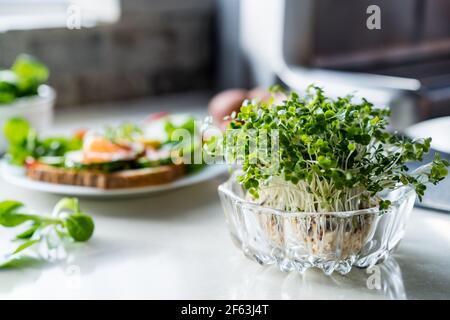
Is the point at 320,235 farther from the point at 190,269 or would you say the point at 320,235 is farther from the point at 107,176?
the point at 107,176

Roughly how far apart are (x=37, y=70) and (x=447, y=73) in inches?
33.3

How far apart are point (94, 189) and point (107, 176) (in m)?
0.02

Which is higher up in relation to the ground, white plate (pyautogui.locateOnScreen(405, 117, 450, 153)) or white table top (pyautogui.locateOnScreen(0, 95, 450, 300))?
white plate (pyautogui.locateOnScreen(405, 117, 450, 153))

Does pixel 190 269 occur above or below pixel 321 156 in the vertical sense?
below

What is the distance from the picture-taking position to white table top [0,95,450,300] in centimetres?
73

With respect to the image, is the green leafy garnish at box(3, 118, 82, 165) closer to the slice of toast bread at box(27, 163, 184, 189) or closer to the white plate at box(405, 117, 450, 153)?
the slice of toast bread at box(27, 163, 184, 189)

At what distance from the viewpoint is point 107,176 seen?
1.01 meters

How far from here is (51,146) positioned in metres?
1.14

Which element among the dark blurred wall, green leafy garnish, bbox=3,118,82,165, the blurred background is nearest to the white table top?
green leafy garnish, bbox=3,118,82,165

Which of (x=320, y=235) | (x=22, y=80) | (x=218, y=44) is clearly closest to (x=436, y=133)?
(x=320, y=235)
